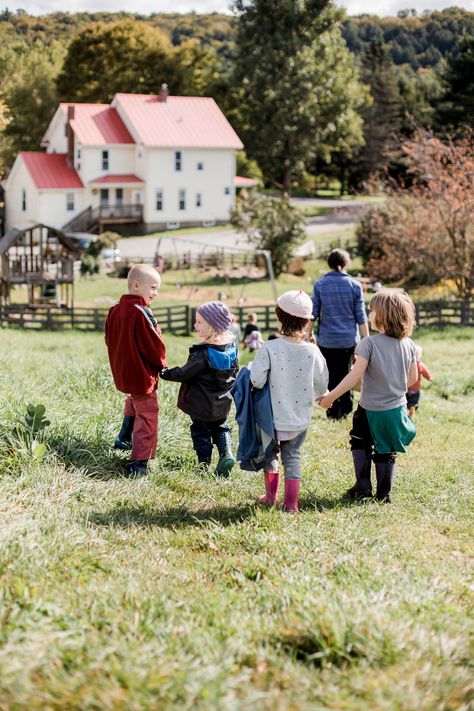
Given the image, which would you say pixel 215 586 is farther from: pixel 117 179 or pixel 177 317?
pixel 117 179

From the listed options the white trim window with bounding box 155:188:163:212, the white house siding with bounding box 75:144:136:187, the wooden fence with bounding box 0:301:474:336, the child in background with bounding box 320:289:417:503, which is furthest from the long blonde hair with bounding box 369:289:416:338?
the white trim window with bounding box 155:188:163:212

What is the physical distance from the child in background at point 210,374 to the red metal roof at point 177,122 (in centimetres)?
4522

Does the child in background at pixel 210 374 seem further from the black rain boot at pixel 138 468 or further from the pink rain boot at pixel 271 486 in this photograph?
the pink rain boot at pixel 271 486

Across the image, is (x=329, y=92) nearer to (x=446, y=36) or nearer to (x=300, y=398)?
(x=446, y=36)

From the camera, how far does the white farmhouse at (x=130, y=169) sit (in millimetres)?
49875

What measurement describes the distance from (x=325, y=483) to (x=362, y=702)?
3.76 m

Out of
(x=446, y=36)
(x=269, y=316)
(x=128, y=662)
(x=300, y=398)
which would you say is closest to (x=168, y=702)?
(x=128, y=662)

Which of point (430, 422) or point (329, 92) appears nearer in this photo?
point (430, 422)

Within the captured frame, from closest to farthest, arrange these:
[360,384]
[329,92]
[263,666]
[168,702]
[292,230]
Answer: [168,702] < [263,666] < [360,384] < [292,230] < [329,92]

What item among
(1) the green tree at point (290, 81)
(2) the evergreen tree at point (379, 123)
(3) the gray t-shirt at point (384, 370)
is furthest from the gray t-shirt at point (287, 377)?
(2) the evergreen tree at point (379, 123)

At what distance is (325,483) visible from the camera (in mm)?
6906

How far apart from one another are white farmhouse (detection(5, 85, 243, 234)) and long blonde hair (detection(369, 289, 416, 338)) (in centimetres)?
4432

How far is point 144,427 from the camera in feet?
21.8

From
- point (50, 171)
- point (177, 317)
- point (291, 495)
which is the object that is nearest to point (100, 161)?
point (50, 171)
